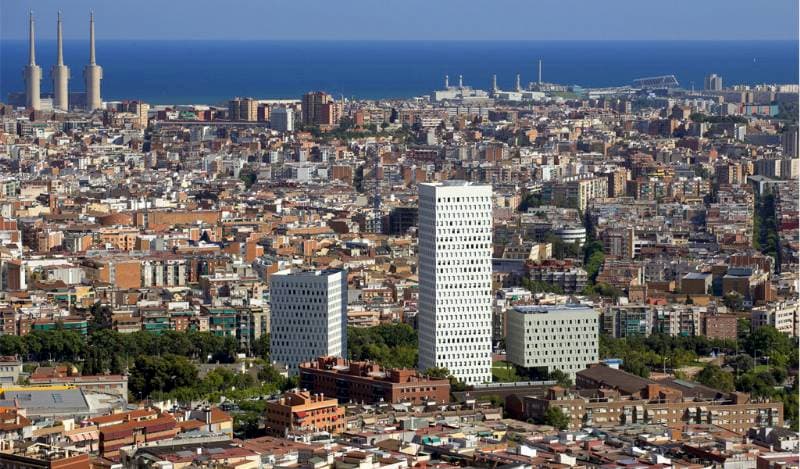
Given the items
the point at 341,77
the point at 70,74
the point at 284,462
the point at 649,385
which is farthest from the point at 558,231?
the point at 341,77

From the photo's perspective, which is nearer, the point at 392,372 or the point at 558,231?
the point at 392,372

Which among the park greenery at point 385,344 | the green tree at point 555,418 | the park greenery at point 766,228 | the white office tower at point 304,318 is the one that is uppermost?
the park greenery at point 766,228

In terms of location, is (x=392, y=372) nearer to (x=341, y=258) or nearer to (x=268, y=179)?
(x=341, y=258)

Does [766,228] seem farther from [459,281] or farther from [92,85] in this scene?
[92,85]

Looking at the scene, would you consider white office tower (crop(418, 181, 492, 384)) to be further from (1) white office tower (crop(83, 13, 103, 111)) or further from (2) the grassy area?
(1) white office tower (crop(83, 13, 103, 111))

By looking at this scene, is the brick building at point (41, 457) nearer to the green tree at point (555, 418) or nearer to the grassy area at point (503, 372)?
the green tree at point (555, 418)

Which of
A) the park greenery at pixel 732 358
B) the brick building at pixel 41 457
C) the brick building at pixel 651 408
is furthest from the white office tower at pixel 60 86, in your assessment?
the brick building at pixel 41 457
